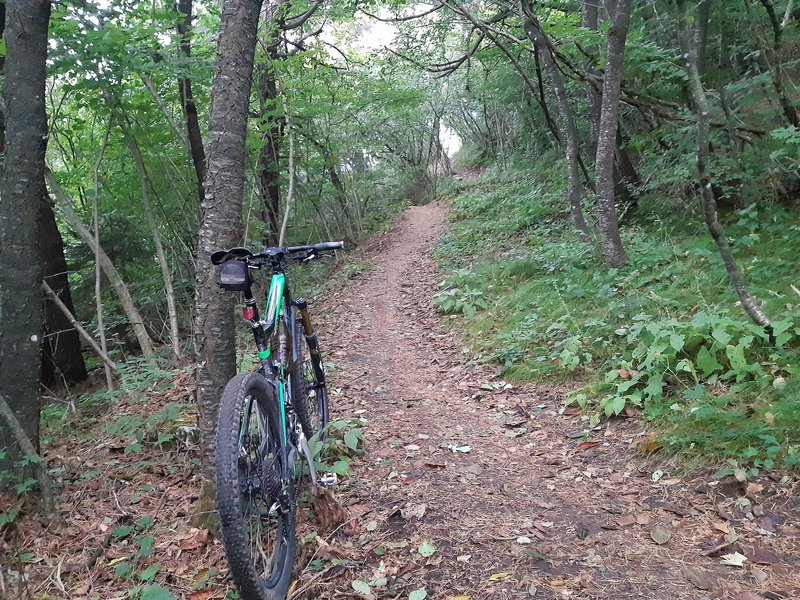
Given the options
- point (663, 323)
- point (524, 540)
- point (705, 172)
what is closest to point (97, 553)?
point (524, 540)

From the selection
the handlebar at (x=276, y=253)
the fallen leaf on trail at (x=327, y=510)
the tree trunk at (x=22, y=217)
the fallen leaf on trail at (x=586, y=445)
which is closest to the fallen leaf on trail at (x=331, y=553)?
the fallen leaf on trail at (x=327, y=510)

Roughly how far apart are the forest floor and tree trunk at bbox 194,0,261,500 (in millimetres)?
669

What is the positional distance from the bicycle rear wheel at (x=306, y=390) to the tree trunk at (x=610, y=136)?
16.5 ft

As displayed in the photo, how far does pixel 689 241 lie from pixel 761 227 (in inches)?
32.9

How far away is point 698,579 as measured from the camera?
2.53 meters

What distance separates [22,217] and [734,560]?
4.79 meters

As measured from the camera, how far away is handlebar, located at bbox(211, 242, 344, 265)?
280 centimetres

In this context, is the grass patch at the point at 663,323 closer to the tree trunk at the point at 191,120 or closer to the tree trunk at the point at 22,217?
the tree trunk at the point at 22,217

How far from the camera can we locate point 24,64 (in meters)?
3.65

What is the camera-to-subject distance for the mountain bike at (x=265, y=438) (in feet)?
6.86

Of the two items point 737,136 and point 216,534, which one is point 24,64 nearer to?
point 216,534

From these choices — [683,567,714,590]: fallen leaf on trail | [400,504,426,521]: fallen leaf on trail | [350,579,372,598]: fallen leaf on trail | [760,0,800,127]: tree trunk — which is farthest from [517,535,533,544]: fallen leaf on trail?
[760,0,800,127]: tree trunk

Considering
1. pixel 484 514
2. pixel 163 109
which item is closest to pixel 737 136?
pixel 484 514

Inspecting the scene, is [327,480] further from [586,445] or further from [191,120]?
[191,120]
